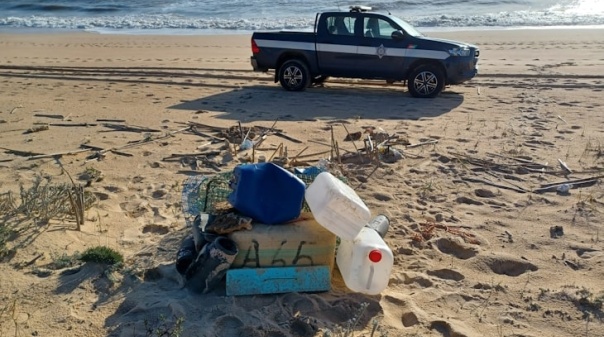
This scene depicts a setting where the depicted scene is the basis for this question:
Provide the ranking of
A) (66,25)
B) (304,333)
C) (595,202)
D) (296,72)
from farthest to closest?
(66,25), (296,72), (595,202), (304,333)

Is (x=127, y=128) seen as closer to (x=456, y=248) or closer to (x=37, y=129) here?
(x=37, y=129)

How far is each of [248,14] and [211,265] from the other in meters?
29.4

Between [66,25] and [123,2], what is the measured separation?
24.2 feet

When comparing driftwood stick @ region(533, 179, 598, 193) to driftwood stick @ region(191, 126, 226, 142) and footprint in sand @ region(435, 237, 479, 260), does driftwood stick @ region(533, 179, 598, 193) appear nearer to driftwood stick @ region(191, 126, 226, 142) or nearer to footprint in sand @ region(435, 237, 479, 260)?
footprint in sand @ region(435, 237, 479, 260)

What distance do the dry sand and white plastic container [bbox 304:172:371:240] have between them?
51 centimetres

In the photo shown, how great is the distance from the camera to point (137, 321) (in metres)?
4.13

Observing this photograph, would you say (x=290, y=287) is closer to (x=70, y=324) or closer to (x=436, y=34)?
(x=70, y=324)

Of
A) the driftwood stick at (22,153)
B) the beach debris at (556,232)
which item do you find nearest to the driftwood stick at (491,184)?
the beach debris at (556,232)

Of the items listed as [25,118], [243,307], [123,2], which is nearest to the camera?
[243,307]

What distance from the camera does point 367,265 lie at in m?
4.38

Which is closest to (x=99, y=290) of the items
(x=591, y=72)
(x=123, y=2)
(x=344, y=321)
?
(x=344, y=321)

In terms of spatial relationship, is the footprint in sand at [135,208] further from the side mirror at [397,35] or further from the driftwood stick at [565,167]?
the side mirror at [397,35]

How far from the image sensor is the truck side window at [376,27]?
12.2 meters

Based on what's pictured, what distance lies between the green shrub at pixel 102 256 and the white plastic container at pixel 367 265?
71.4 inches
